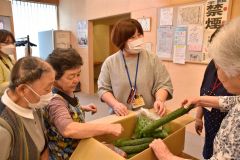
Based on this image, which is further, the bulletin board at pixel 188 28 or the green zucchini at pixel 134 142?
the bulletin board at pixel 188 28

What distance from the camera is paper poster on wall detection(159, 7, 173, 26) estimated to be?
277cm

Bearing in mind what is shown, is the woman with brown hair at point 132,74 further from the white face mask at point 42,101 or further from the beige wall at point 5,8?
the beige wall at point 5,8

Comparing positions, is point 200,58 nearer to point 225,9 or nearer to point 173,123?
point 225,9

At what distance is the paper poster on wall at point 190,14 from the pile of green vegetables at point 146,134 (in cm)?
178

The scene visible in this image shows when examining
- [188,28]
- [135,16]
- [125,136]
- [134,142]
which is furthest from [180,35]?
[134,142]

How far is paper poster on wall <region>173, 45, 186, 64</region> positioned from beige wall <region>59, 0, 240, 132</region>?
3.0 inches

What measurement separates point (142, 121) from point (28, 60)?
67cm

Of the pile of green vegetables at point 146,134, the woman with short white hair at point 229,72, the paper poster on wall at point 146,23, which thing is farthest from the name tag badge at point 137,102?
the paper poster on wall at point 146,23

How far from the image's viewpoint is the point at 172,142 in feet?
3.14


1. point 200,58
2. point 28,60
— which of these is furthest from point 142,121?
point 200,58

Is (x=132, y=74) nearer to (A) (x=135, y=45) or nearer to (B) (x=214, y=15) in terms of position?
(A) (x=135, y=45)

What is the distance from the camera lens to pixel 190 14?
8.32 feet

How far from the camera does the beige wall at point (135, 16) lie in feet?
8.66

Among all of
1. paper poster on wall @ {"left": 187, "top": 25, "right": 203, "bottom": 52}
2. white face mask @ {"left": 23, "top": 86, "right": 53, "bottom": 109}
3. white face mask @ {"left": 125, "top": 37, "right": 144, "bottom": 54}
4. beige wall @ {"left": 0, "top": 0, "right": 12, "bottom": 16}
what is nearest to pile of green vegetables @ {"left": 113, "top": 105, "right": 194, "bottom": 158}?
white face mask @ {"left": 23, "top": 86, "right": 53, "bottom": 109}
